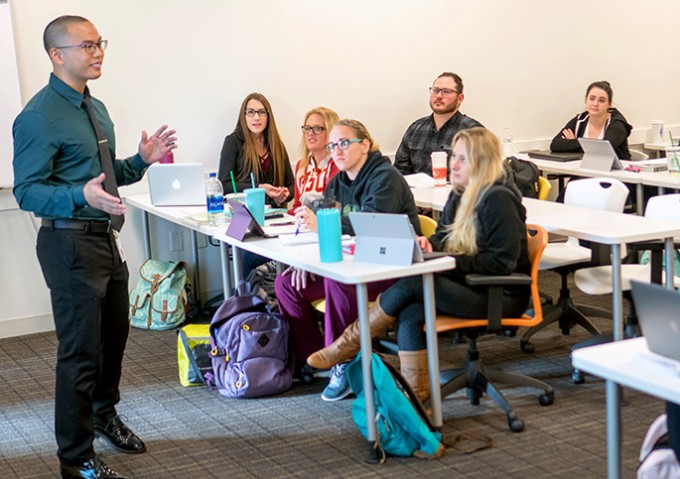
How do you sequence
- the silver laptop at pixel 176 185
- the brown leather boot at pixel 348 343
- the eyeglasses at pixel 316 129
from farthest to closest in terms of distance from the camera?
the eyeglasses at pixel 316 129 → the silver laptop at pixel 176 185 → the brown leather boot at pixel 348 343

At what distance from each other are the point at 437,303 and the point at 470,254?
0.77ft

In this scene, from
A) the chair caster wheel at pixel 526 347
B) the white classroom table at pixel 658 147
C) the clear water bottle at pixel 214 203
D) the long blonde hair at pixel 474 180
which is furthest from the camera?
the white classroom table at pixel 658 147

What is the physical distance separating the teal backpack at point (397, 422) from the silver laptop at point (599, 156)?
292cm

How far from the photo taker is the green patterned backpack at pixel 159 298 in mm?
5809

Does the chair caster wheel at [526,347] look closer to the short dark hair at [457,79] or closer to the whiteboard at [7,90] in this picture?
the short dark hair at [457,79]

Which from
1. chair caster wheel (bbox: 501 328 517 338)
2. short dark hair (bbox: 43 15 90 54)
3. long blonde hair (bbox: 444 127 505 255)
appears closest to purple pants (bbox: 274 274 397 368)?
long blonde hair (bbox: 444 127 505 255)

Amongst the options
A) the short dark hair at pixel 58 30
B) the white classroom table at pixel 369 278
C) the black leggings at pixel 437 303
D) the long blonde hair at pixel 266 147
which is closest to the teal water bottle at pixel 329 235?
the white classroom table at pixel 369 278

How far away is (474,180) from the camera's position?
397 centimetres

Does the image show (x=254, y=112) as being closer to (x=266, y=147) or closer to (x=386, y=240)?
(x=266, y=147)

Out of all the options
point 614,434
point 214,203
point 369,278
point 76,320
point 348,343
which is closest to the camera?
point 614,434

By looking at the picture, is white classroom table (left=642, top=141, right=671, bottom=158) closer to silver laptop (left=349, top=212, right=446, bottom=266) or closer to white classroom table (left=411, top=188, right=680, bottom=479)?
white classroom table (left=411, top=188, right=680, bottom=479)

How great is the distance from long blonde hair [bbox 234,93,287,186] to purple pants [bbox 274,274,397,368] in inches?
56.8

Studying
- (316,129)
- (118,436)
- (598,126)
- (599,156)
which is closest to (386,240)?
(118,436)

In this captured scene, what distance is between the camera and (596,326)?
5121mm
